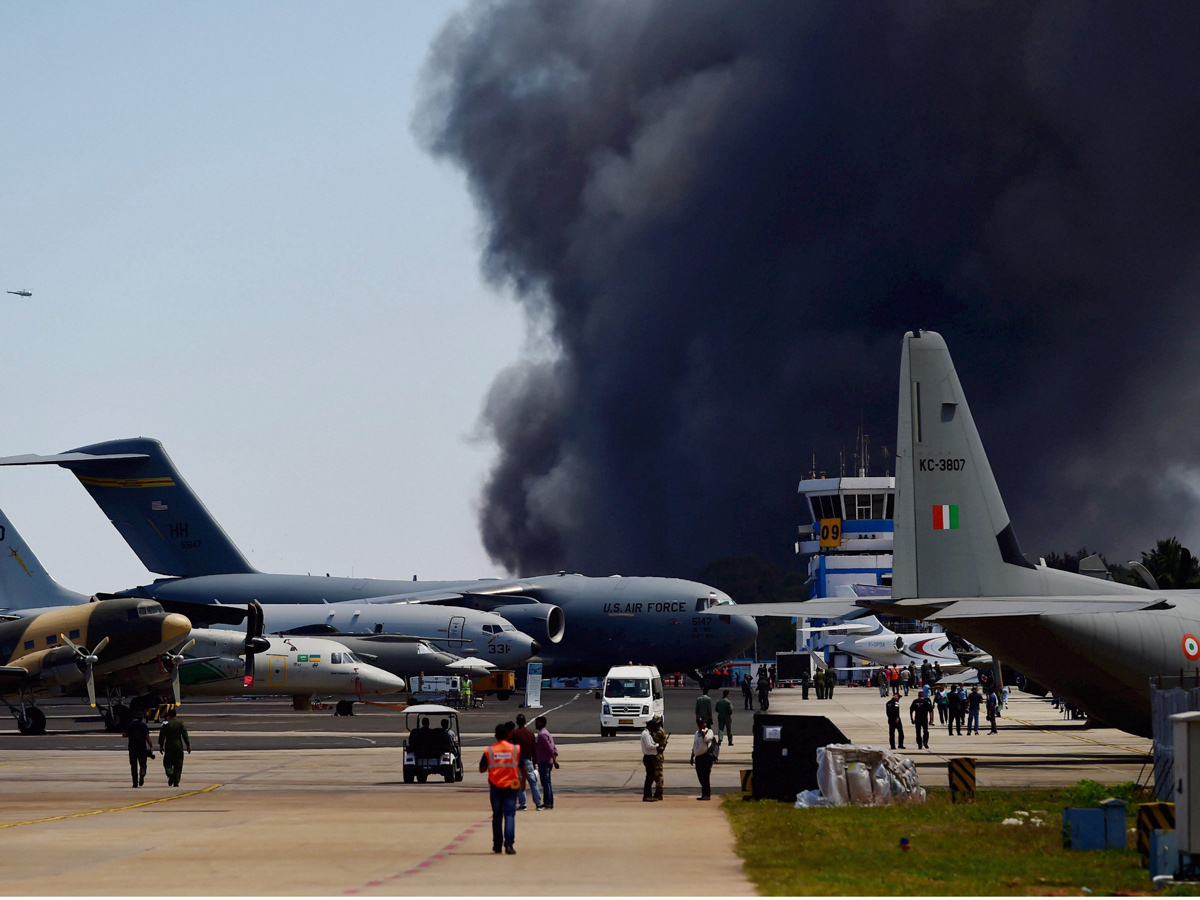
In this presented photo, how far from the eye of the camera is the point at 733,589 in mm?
185750

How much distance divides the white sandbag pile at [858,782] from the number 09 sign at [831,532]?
135321 mm

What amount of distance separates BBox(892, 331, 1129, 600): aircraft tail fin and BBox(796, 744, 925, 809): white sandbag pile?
6026 millimetres

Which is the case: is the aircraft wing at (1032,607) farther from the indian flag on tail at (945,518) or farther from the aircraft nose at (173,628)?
the aircraft nose at (173,628)

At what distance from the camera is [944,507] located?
3134 cm

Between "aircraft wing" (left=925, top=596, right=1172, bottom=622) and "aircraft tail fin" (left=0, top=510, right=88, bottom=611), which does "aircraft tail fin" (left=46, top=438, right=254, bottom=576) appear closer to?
"aircraft tail fin" (left=0, top=510, right=88, bottom=611)

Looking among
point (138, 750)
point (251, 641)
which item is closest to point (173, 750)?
point (138, 750)

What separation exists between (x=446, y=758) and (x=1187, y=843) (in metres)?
19.0

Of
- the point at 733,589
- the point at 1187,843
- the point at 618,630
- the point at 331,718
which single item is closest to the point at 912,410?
the point at 1187,843

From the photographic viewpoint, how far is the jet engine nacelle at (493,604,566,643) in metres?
76.6

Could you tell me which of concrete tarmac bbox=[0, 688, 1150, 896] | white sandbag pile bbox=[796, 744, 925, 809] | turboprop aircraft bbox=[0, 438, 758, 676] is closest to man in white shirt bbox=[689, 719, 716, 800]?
concrete tarmac bbox=[0, 688, 1150, 896]

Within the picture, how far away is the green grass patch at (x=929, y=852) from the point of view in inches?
619

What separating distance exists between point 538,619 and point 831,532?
88.3m

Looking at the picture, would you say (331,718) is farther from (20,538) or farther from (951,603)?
(951,603)

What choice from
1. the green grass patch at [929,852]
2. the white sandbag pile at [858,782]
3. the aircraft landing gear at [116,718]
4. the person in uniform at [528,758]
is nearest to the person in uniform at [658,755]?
the green grass patch at [929,852]
